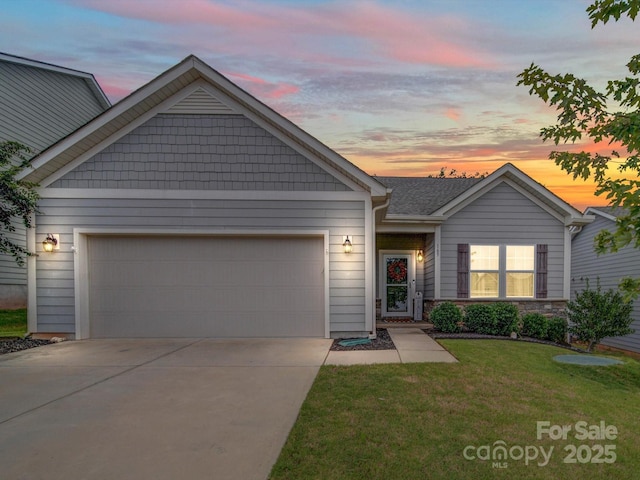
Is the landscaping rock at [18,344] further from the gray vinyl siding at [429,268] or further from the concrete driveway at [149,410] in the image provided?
the gray vinyl siding at [429,268]

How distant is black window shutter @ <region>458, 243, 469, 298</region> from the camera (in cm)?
1069

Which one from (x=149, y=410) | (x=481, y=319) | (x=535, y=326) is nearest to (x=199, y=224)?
(x=149, y=410)

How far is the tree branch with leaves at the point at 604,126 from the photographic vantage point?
8.51ft

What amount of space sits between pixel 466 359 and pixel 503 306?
3.91 meters

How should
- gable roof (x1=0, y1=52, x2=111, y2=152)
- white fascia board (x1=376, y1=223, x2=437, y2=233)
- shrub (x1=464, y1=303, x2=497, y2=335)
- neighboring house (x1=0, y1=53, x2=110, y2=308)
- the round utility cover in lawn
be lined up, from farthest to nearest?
gable roof (x1=0, y1=52, x2=111, y2=152)
neighboring house (x1=0, y1=53, x2=110, y2=308)
white fascia board (x1=376, y1=223, x2=437, y2=233)
shrub (x1=464, y1=303, x2=497, y2=335)
the round utility cover in lawn

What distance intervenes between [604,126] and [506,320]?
7286 millimetres

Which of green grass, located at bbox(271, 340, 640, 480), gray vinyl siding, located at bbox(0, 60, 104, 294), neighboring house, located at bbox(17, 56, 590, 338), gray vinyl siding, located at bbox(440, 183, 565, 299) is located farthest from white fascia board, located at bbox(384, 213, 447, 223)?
gray vinyl siding, located at bbox(0, 60, 104, 294)

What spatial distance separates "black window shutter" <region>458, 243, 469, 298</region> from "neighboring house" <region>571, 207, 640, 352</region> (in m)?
3.67

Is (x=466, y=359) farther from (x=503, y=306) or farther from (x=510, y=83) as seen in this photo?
(x=510, y=83)

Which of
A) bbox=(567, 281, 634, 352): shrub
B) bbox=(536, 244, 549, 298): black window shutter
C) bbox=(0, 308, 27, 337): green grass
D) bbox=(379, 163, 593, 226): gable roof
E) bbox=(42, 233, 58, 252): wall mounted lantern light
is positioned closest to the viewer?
bbox=(42, 233, 58, 252): wall mounted lantern light

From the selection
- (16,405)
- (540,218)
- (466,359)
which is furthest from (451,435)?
(540,218)

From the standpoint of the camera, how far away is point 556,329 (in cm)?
999

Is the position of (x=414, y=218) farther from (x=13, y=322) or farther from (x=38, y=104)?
(x=38, y=104)

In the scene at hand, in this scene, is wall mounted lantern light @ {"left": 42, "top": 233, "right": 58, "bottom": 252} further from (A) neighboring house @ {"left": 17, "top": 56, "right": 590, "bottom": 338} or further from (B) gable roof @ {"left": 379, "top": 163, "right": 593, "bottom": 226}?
(B) gable roof @ {"left": 379, "top": 163, "right": 593, "bottom": 226}
